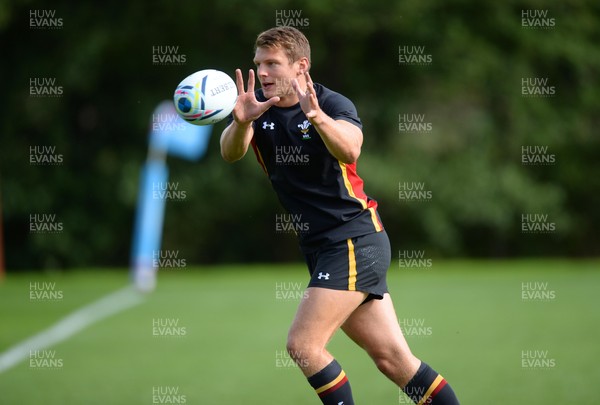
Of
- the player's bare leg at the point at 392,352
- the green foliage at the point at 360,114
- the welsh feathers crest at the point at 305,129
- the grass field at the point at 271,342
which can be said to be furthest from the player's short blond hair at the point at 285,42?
the green foliage at the point at 360,114

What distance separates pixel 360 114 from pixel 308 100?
2058 centimetres

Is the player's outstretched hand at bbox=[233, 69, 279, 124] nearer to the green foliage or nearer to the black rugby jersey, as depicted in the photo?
the black rugby jersey

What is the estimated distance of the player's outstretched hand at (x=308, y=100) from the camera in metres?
4.66

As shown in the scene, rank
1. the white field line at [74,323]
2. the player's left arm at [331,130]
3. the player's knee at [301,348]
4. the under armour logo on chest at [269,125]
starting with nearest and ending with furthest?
the player's left arm at [331,130] → the player's knee at [301,348] → the under armour logo on chest at [269,125] → the white field line at [74,323]

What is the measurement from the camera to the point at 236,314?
13.0 metres

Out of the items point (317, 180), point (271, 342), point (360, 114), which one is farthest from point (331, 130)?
point (360, 114)

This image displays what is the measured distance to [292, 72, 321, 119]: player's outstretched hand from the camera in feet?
15.3

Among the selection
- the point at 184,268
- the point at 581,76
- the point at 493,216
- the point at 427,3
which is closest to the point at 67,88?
the point at 184,268

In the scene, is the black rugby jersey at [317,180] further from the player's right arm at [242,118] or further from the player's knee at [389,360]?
the player's knee at [389,360]

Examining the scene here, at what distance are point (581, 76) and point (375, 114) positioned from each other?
6.54 meters

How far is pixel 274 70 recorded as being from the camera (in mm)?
4984

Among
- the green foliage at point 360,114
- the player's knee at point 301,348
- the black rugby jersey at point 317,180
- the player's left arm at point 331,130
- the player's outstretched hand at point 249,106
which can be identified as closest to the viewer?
the player's left arm at point 331,130

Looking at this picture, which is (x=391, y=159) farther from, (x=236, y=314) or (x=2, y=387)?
(x=2, y=387)

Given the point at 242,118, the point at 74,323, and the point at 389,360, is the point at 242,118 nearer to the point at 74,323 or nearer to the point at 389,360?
the point at 389,360
